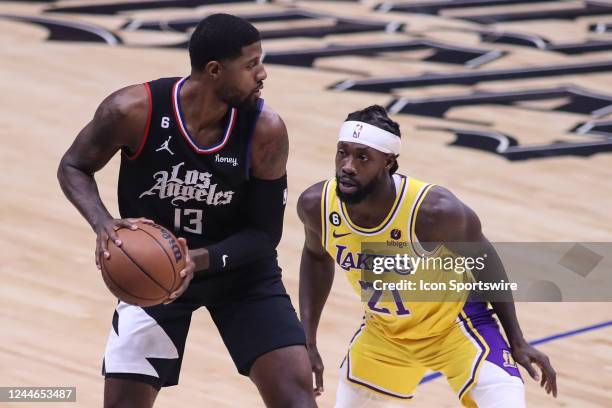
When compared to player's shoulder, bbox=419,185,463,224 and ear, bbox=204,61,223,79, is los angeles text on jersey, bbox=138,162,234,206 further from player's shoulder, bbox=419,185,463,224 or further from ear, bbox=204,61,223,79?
player's shoulder, bbox=419,185,463,224

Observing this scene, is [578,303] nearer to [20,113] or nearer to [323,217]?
[323,217]

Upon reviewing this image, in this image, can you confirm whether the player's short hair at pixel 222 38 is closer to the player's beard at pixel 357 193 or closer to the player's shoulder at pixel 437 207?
the player's beard at pixel 357 193

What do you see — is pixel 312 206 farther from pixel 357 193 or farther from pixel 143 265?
pixel 143 265

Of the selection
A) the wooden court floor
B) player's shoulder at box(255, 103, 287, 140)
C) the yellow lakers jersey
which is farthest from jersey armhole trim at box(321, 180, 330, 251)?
the wooden court floor

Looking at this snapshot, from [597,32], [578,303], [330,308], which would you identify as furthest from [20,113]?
[597,32]

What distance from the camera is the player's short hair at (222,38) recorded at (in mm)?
4523

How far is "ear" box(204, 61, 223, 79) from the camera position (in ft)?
15.0

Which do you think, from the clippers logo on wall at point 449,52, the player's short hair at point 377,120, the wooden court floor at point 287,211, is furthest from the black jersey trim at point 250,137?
the clippers logo on wall at point 449,52

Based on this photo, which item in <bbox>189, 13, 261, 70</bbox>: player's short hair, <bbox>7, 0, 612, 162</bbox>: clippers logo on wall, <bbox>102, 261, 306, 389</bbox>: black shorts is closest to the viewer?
<bbox>189, 13, 261, 70</bbox>: player's short hair

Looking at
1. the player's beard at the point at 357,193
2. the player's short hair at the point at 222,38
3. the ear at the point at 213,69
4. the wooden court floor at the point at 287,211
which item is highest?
the player's short hair at the point at 222,38

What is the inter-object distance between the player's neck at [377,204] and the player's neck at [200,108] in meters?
0.75

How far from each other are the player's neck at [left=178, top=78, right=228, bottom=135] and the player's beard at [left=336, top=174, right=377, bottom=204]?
0.61 meters

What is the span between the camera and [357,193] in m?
5.04

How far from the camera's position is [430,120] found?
11461 mm
